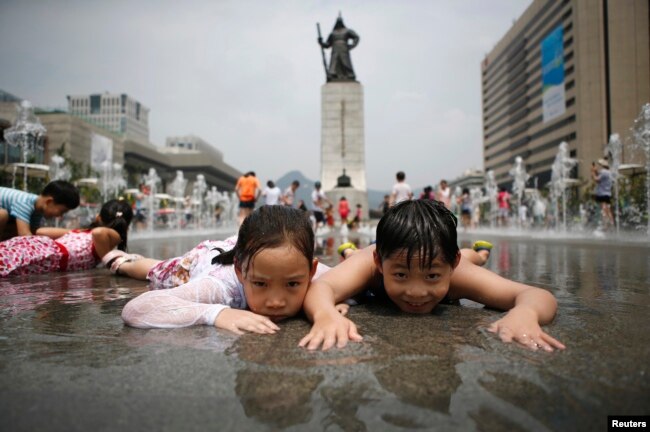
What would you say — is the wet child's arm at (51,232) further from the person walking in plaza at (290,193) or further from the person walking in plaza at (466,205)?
the person walking in plaza at (466,205)

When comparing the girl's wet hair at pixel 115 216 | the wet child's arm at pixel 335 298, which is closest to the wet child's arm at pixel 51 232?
the girl's wet hair at pixel 115 216

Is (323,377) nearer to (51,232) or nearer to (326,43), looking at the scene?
(51,232)

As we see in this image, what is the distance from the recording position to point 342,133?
22.1 metres

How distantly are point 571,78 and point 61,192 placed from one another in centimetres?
6655

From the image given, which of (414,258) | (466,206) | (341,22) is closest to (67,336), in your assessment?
(414,258)

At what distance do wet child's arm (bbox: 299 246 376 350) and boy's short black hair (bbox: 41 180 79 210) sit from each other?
3.05m

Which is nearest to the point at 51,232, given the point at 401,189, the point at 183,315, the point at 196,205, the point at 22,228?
the point at 22,228

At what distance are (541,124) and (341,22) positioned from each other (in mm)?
56678

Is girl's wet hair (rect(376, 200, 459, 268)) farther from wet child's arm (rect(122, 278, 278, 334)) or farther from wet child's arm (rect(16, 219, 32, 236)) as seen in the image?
wet child's arm (rect(16, 219, 32, 236))

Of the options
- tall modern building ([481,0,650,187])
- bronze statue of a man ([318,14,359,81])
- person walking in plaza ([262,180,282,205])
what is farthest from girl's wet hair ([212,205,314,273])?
tall modern building ([481,0,650,187])

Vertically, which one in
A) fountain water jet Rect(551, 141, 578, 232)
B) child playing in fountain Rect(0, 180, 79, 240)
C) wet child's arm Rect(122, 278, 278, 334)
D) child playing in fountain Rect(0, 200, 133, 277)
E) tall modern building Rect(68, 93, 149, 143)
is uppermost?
tall modern building Rect(68, 93, 149, 143)

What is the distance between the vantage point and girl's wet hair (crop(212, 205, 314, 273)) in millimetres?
1700

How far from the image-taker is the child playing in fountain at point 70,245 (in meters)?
3.59

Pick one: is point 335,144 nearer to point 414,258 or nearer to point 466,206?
point 466,206
